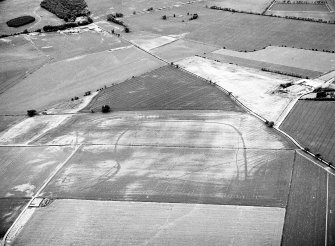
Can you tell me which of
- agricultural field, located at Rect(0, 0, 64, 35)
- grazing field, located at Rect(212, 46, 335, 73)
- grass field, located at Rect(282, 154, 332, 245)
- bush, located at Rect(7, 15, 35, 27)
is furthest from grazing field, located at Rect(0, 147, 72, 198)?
bush, located at Rect(7, 15, 35, 27)

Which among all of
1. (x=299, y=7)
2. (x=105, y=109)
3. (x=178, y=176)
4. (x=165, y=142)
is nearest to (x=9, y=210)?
(x=178, y=176)

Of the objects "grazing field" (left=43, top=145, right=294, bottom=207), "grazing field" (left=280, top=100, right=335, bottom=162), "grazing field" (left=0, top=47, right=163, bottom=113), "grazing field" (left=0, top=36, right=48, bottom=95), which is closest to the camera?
"grazing field" (left=43, top=145, right=294, bottom=207)

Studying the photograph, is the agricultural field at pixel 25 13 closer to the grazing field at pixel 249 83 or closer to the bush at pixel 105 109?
the grazing field at pixel 249 83

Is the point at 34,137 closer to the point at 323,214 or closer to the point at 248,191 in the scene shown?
the point at 248,191

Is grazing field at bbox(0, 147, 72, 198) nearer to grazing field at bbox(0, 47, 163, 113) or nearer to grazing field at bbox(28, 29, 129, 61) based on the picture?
grazing field at bbox(0, 47, 163, 113)

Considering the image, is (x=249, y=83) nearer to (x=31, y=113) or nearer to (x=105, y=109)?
(x=105, y=109)

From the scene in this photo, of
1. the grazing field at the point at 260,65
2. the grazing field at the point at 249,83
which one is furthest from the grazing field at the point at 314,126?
the grazing field at the point at 260,65

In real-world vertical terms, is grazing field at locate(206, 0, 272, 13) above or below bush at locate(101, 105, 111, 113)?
above
